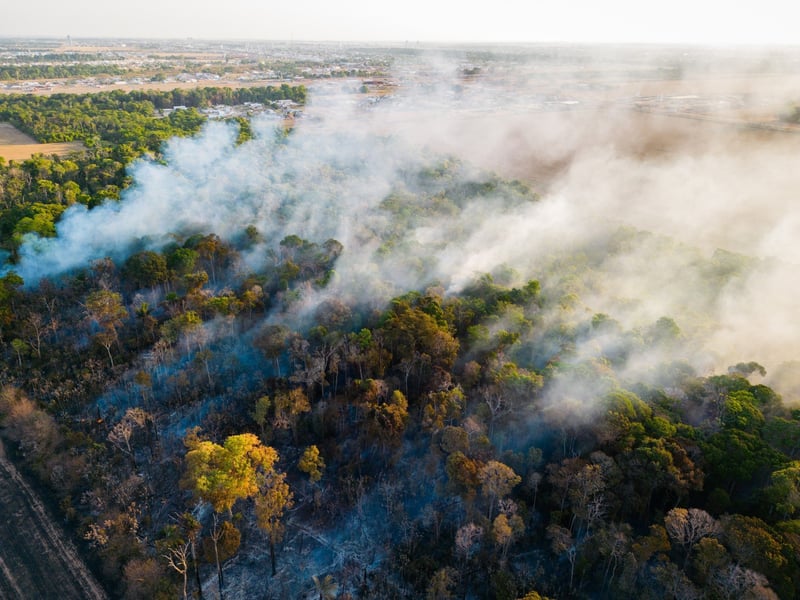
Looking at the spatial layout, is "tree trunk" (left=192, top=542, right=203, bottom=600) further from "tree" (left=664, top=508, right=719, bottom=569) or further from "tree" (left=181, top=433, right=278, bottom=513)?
"tree" (left=664, top=508, right=719, bottom=569)

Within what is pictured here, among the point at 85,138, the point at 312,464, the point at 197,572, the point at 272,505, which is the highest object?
the point at 85,138

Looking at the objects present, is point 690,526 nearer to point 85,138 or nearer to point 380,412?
point 380,412

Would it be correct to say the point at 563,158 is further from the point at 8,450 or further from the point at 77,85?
the point at 77,85

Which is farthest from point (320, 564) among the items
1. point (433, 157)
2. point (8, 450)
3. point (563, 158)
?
point (563, 158)

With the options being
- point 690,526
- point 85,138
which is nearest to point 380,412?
point 690,526

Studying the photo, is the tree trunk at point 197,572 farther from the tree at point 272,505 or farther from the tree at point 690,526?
the tree at point 690,526

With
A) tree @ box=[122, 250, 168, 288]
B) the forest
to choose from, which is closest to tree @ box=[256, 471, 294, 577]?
the forest
